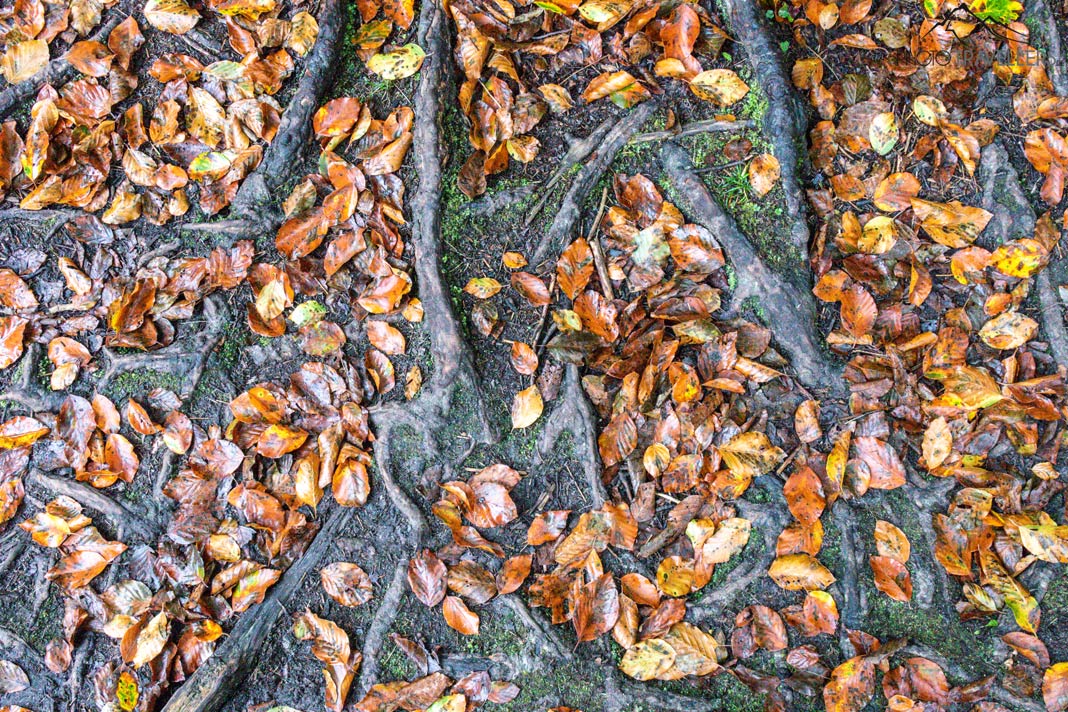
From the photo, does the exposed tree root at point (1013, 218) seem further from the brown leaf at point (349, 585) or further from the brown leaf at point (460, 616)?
the brown leaf at point (349, 585)

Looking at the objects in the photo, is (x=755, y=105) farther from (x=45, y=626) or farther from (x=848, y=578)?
(x=45, y=626)

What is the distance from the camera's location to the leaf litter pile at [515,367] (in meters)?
2.53

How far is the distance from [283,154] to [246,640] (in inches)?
75.1

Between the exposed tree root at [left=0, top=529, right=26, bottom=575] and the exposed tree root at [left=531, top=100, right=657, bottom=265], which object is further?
the exposed tree root at [left=531, top=100, right=657, bottom=265]

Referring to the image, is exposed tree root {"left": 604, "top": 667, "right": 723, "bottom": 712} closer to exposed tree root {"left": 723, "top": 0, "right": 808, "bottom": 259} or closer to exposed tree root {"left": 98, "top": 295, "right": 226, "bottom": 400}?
exposed tree root {"left": 723, "top": 0, "right": 808, "bottom": 259}

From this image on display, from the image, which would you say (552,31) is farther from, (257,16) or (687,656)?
(687,656)

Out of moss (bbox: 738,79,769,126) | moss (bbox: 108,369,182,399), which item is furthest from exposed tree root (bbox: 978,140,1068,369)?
moss (bbox: 108,369,182,399)

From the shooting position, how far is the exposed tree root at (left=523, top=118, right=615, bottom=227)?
2.80 meters

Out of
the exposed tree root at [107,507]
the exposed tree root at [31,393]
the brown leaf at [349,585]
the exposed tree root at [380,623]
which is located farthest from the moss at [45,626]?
the exposed tree root at [380,623]

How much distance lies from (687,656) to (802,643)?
17.7 inches

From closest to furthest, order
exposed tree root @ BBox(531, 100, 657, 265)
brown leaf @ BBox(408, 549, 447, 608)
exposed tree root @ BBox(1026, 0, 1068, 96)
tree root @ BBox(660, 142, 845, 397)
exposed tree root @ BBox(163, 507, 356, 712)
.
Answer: exposed tree root @ BBox(163, 507, 356, 712) < brown leaf @ BBox(408, 549, 447, 608) < tree root @ BBox(660, 142, 845, 397) < exposed tree root @ BBox(531, 100, 657, 265) < exposed tree root @ BBox(1026, 0, 1068, 96)

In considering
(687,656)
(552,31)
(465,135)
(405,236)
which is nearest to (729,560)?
(687,656)

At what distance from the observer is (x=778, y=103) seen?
2.80 metres

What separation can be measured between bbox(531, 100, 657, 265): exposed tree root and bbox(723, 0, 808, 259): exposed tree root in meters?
0.48
